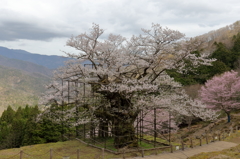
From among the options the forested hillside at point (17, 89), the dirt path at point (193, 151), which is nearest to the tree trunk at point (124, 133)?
the dirt path at point (193, 151)

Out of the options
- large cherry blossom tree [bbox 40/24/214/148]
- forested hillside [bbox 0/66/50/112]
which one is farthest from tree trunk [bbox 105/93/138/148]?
forested hillside [bbox 0/66/50/112]

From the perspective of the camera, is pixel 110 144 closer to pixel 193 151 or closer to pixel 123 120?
pixel 123 120

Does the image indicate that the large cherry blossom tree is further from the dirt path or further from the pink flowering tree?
the pink flowering tree

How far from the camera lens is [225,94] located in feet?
83.2

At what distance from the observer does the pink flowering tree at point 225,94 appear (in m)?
25.1

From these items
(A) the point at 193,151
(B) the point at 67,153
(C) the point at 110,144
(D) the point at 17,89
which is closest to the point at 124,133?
(C) the point at 110,144

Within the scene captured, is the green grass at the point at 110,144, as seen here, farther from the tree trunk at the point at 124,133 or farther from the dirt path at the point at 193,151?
the dirt path at the point at 193,151

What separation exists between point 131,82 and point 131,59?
1.59 meters

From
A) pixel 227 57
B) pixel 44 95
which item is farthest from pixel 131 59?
pixel 227 57

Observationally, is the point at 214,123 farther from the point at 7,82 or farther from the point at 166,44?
the point at 7,82

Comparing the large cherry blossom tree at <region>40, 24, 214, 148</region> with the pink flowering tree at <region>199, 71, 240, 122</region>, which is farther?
the pink flowering tree at <region>199, 71, 240, 122</region>

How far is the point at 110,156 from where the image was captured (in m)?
12.8

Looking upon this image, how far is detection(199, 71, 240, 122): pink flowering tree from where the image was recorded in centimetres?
2506

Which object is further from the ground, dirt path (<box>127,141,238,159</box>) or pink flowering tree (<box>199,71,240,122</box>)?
pink flowering tree (<box>199,71,240,122</box>)
